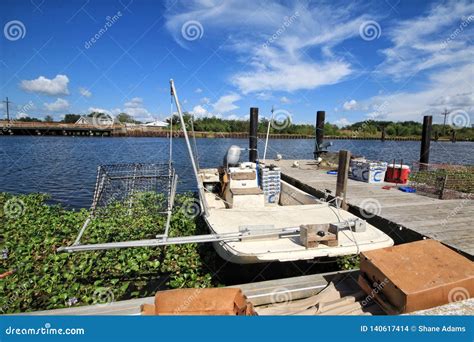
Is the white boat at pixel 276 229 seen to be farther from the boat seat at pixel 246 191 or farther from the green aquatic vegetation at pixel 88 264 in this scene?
the green aquatic vegetation at pixel 88 264

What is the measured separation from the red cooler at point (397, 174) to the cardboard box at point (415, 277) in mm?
8646

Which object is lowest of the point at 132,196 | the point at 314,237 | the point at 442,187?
the point at 132,196

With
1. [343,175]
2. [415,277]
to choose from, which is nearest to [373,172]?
[343,175]

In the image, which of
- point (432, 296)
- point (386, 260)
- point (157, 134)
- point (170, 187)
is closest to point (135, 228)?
point (170, 187)

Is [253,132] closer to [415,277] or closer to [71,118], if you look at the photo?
[415,277]

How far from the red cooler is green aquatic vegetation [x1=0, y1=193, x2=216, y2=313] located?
8.49 m

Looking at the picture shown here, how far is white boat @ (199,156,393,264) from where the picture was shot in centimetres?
462

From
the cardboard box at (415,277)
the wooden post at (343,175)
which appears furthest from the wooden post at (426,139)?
the cardboard box at (415,277)

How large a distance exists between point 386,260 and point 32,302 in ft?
19.5

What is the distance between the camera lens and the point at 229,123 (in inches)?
4031

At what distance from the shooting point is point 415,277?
3113mm

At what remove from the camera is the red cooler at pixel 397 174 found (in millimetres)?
11312

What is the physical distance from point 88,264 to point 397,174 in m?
11.6

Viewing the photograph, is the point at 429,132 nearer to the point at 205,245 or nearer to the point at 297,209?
the point at 297,209
